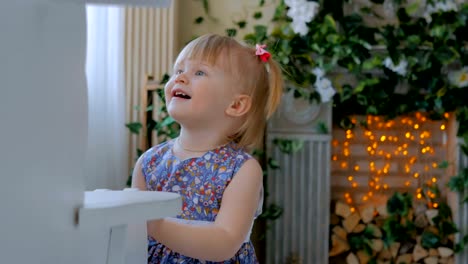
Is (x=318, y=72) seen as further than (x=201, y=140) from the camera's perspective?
Yes

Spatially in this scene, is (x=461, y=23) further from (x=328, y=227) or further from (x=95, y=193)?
(x=95, y=193)

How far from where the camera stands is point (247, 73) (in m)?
1.26

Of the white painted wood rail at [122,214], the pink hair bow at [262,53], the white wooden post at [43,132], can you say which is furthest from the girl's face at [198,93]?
the white wooden post at [43,132]

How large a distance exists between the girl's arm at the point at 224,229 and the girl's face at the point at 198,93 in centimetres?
12

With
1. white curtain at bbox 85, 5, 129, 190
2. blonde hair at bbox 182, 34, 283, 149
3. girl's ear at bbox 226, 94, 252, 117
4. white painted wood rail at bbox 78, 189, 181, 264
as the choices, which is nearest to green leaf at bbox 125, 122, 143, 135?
white curtain at bbox 85, 5, 129, 190

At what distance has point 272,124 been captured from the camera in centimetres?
333

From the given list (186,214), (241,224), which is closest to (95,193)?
(241,224)

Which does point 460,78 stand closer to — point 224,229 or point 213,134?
point 213,134

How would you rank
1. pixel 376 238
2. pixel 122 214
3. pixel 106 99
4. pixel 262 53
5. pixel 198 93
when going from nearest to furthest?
pixel 122 214 < pixel 198 93 < pixel 262 53 < pixel 106 99 < pixel 376 238

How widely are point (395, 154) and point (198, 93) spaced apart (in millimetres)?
2476

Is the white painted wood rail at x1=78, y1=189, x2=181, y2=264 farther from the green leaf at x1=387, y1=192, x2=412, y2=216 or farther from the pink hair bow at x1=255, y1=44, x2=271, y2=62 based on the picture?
the green leaf at x1=387, y1=192, x2=412, y2=216

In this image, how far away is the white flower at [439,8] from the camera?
324cm

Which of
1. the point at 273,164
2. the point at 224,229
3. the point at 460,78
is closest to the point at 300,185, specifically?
the point at 273,164

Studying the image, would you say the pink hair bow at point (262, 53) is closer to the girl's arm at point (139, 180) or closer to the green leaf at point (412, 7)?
the girl's arm at point (139, 180)
